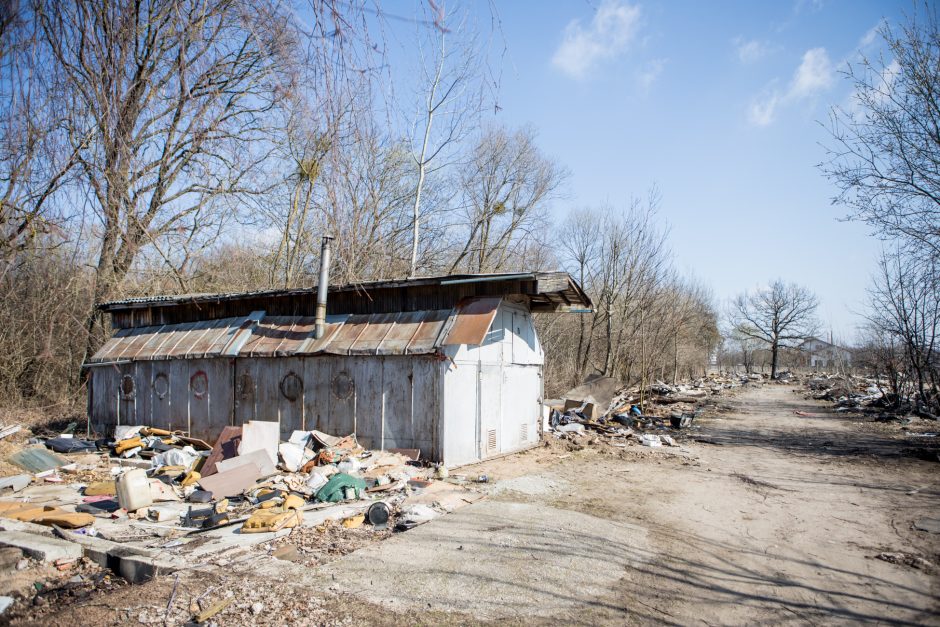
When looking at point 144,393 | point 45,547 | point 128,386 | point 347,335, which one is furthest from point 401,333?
point 128,386

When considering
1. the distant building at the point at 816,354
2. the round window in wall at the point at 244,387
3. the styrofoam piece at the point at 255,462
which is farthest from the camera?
the distant building at the point at 816,354

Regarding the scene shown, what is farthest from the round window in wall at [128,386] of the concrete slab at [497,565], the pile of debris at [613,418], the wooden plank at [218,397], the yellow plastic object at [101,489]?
the pile of debris at [613,418]

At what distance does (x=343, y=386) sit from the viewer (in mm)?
11406

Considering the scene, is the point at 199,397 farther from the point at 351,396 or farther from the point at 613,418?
the point at 613,418

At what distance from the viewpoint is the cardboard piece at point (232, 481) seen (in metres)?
8.54

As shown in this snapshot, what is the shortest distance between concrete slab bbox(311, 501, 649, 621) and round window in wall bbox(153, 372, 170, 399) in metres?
10.2

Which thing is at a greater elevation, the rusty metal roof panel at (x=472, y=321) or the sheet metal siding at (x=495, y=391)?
the rusty metal roof panel at (x=472, y=321)

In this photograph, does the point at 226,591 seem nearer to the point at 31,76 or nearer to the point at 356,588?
the point at 356,588

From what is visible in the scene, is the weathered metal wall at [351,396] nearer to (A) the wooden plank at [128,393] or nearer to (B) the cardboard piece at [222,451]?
(B) the cardboard piece at [222,451]

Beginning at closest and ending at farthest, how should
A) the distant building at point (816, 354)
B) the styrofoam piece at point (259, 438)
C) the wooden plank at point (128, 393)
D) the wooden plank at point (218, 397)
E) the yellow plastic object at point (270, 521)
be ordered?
the yellow plastic object at point (270, 521) → the styrofoam piece at point (259, 438) → the wooden plank at point (218, 397) → the wooden plank at point (128, 393) → the distant building at point (816, 354)

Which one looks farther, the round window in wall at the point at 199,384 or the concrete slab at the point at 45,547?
the round window in wall at the point at 199,384

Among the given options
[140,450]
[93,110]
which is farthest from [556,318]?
[93,110]

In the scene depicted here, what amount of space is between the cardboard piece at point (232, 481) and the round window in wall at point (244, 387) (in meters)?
3.79

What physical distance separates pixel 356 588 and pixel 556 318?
23687 mm
